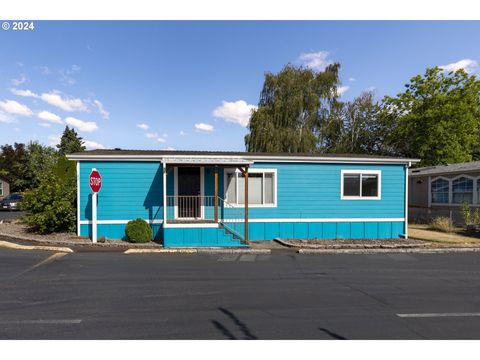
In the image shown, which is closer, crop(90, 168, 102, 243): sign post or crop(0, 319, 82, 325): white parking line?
crop(0, 319, 82, 325): white parking line

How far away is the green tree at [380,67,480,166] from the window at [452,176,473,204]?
813 cm

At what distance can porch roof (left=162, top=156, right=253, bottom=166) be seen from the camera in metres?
10.0

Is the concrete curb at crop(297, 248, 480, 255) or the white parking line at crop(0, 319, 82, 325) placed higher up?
the white parking line at crop(0, 319, 82, 325)

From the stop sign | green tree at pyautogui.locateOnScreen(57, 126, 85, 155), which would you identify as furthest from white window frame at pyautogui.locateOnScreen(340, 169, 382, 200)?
green tree at pyautogui.locateOnScreen(57, 126, 85, 155)

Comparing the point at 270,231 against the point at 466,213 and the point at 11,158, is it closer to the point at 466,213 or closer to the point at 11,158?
the point at 466,213

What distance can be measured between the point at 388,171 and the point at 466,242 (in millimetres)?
3737

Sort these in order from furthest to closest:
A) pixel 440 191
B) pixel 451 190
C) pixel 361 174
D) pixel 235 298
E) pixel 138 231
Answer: pixel 440 191, pixel 451 190, pixel 361 174, pixel 138 231, pixel 235 298

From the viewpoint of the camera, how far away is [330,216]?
11898 millimetres

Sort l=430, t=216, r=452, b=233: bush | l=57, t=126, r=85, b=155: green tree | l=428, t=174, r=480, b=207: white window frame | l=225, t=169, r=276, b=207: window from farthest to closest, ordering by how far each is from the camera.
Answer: l=57, t=126, r=85, b=155: green tree, l=428, t=174, r=480, b=207: white window frame, l=430, t=216, r=452, b=233: bush, l=225, t=169, r=276, b=207: window

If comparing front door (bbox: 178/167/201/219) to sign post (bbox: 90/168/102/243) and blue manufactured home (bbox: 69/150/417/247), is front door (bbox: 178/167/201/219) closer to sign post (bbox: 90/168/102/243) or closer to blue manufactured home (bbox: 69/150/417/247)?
blue manufactured home (bbox: 69/150/417/247)

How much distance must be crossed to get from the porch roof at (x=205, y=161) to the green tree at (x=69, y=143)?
1391 inches

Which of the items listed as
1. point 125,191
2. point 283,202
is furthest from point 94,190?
point 283,202

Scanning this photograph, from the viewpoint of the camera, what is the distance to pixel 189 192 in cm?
1146

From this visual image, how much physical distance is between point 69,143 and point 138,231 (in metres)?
35.9
